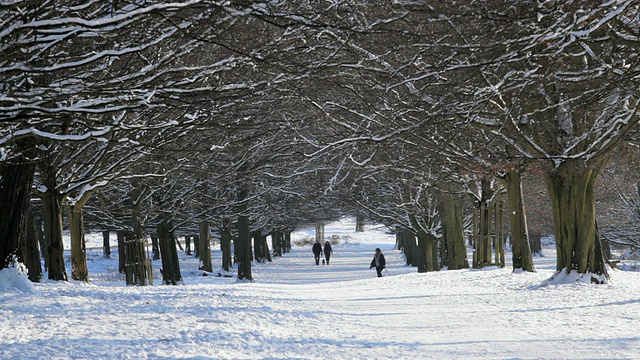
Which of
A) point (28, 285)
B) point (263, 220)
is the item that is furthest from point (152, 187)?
point (263, 220)

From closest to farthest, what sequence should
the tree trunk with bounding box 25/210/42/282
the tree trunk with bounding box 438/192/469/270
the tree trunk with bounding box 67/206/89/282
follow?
the tree trunk with bounding box 67/206/89/282 < the tree trunk with bounding box 25/210/42/282 < the tree trunk with bounding box 438/192/469/270

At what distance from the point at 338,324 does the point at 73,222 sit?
365 inches

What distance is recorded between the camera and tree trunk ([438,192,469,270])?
23969mm

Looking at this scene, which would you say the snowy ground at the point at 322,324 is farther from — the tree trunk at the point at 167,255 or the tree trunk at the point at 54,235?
the tree trunk at the point at 167,255

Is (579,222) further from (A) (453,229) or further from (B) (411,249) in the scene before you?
(B) (411,249)

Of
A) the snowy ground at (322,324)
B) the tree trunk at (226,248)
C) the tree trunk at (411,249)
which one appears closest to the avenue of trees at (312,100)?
the snowy ground at (322,324)

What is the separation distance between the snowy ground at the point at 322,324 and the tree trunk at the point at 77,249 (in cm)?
399

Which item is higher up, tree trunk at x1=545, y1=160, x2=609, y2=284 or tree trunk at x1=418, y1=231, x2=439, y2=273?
tree trunk at x1=545, y1=160, x2=609, y2=284

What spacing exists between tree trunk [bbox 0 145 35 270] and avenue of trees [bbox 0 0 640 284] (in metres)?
0.02

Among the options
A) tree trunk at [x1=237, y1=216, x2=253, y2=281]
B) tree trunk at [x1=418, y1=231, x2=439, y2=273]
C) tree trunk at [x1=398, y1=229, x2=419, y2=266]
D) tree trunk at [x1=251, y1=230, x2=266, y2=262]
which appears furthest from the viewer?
tree trunk at [x1=251, y1=230, x2=266, y2=262]

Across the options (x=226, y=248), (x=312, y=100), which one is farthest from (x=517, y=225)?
(x=226, y=248)

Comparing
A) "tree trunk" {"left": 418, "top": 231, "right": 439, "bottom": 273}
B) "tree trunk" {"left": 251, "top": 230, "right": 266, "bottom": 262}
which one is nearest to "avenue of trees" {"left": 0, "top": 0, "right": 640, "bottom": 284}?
"tree trunk" {"left": 418, "top": 231, "right": 439, "bottom": 273}

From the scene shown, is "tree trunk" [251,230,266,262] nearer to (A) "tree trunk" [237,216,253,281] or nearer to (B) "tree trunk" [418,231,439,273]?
(B) "tree trunk" [418,231,439,273]

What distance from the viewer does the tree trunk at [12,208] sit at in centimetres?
1105
